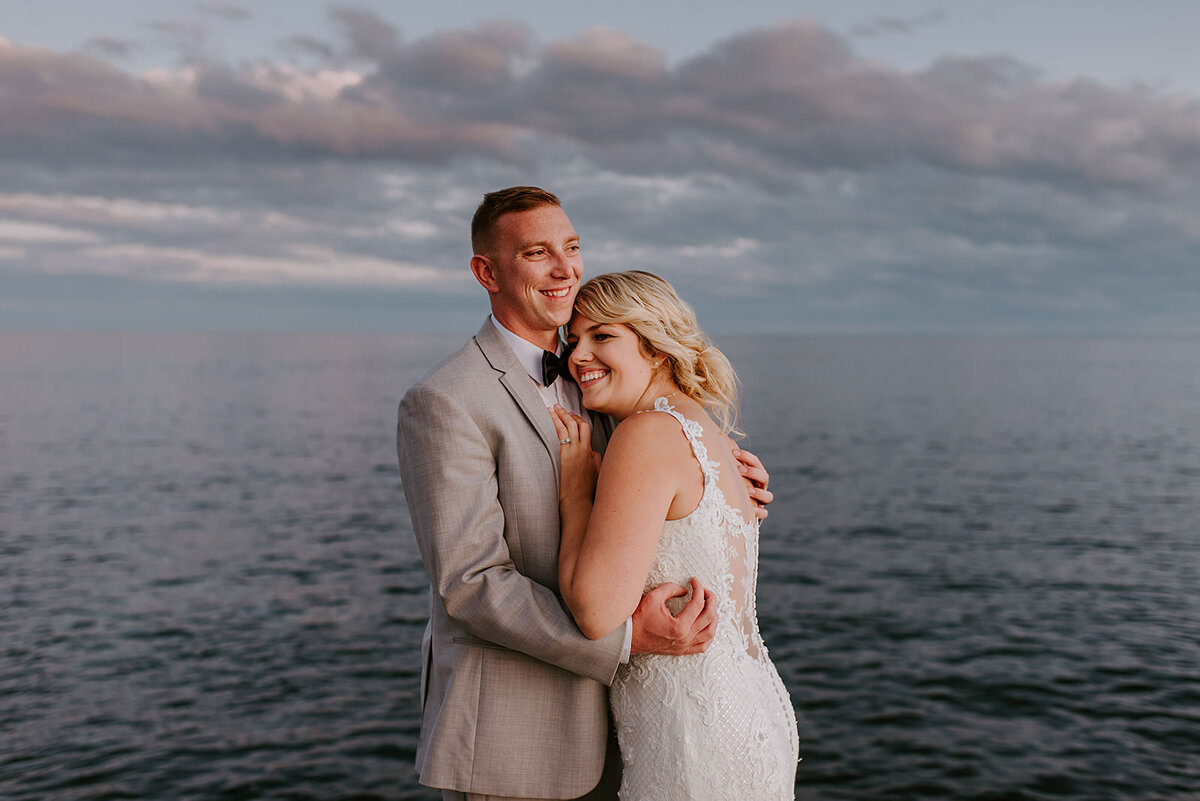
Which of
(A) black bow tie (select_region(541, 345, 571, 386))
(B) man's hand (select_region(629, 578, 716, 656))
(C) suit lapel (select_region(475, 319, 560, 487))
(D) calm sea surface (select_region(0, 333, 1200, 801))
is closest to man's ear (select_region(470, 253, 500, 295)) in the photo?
(C) suit lapel (select_region(475, 319, 560, 487))

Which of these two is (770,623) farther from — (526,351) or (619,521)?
(619,521)

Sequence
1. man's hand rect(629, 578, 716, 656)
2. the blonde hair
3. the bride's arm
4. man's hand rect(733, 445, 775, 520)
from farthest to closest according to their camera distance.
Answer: man's hand rect(733, 445, 775, 520), the blonde hair, man's hand rect(629, 578, 716, 656), the bride's arm

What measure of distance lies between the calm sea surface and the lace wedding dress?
21.7 ft

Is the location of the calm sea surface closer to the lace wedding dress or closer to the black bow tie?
the lace wedding dress

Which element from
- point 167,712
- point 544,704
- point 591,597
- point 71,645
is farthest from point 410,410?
point 71,645

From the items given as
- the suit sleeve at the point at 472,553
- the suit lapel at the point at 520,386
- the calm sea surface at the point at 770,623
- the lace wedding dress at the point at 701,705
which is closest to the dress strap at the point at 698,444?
the lace wedding dress at the point at 701,705

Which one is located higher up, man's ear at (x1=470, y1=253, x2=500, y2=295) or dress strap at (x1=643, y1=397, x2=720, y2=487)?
man's ear at (x1=470, y1=253, x2=500, y2=295)

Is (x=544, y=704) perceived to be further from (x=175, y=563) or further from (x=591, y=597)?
(x=175, y=563)

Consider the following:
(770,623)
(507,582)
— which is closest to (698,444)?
(507,582)

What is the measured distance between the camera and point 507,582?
9.91 feet

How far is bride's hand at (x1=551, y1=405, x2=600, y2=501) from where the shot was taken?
3361 millimetres

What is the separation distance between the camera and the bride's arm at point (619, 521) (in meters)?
2.98

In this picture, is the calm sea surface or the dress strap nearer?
the dress strap

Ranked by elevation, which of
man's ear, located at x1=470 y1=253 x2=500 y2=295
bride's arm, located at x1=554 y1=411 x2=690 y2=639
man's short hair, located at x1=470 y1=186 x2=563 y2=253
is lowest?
bride's arm, located at x1=554 y1=411 x2=690 y2=639
